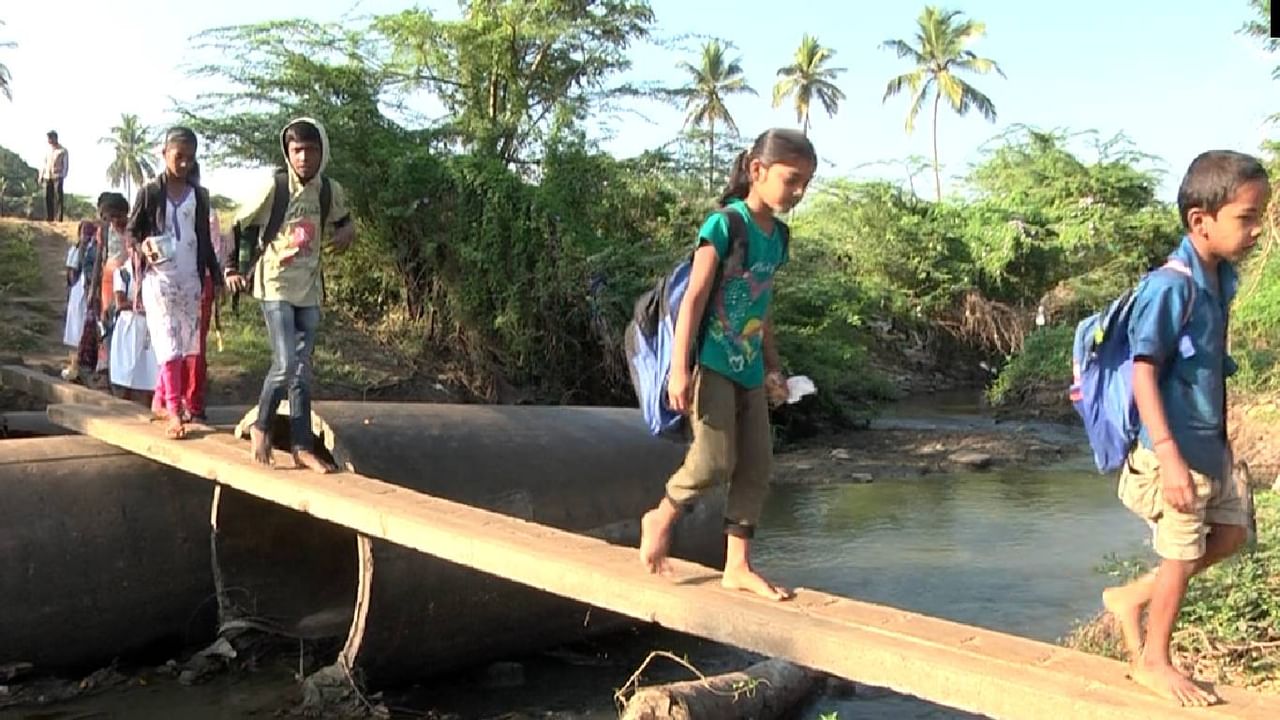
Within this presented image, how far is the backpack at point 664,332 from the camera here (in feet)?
12.2

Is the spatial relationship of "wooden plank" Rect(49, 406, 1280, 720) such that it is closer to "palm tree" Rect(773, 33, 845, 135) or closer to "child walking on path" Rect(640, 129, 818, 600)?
"child walking on path" Rect(640, 129, 818, 600)

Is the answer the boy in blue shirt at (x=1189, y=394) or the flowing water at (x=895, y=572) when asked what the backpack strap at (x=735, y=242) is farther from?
the flowing water at (x=895, y=572)

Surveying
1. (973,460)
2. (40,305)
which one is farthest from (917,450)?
(40,305)

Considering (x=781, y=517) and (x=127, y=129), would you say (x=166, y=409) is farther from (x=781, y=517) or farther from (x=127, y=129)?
(x=127, y=129)

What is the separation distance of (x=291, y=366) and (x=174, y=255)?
1196 mm

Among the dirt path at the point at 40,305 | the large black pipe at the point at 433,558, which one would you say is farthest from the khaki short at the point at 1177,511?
the dirt path at the point at 40,305

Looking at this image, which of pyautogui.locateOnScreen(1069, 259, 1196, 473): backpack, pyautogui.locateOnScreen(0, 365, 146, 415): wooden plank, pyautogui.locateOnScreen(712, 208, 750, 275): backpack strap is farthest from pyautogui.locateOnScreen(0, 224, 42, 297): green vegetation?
pyautogui.locateOnScreen(1069, 259, 1196, 473): backpack

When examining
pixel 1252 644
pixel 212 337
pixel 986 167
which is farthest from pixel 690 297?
pixel 986 167

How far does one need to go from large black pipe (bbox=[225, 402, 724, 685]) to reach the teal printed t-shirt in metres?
2.19

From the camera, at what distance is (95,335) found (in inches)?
381

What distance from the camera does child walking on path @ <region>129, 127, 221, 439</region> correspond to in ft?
19.5

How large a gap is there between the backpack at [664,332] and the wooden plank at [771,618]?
1.83 ft

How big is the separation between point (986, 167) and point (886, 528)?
19.7m

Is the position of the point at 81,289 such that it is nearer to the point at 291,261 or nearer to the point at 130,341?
the point at 130,341
